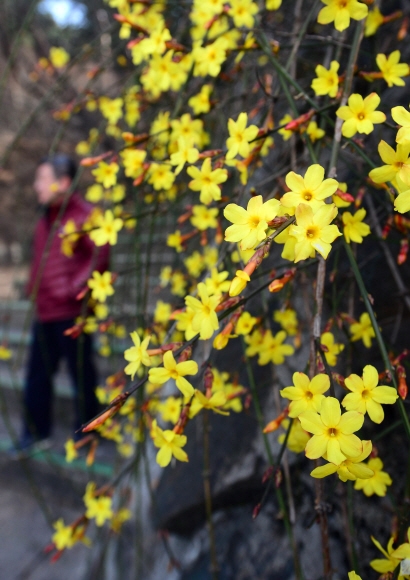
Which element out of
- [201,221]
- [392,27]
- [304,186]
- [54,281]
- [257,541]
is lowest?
[257,541]

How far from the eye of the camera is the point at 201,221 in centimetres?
99

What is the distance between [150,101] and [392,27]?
0.73 metres

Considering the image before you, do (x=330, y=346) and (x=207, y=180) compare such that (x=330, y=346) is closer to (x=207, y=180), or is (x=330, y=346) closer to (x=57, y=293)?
(x=207, y=180)

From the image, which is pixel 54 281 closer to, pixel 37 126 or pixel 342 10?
pixel 342 10

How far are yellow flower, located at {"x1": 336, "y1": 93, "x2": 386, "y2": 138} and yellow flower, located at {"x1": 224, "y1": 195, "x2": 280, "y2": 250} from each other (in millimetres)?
230

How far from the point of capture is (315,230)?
1.68 ft

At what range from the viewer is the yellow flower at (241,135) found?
75 centimetres

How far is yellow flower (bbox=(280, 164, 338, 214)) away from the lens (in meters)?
0.53

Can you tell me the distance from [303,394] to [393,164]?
0.99 feet

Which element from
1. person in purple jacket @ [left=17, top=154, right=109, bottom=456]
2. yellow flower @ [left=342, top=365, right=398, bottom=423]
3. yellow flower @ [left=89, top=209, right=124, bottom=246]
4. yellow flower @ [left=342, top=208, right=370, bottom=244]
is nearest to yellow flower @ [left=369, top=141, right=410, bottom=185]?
yellow flower @ [left=342, top=208, right=370, bottom=244]

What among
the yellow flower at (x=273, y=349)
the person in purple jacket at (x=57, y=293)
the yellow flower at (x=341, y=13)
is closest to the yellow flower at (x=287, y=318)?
the yellow flower at (x=273, y=349)

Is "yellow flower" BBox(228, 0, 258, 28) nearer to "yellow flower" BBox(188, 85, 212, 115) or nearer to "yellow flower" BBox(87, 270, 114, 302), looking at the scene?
"yellow flower" BBox(188, 85, 212, 115)

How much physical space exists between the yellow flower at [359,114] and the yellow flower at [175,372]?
1.29 feet

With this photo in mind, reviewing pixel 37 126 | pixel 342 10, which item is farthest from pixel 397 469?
pixel 37 126
